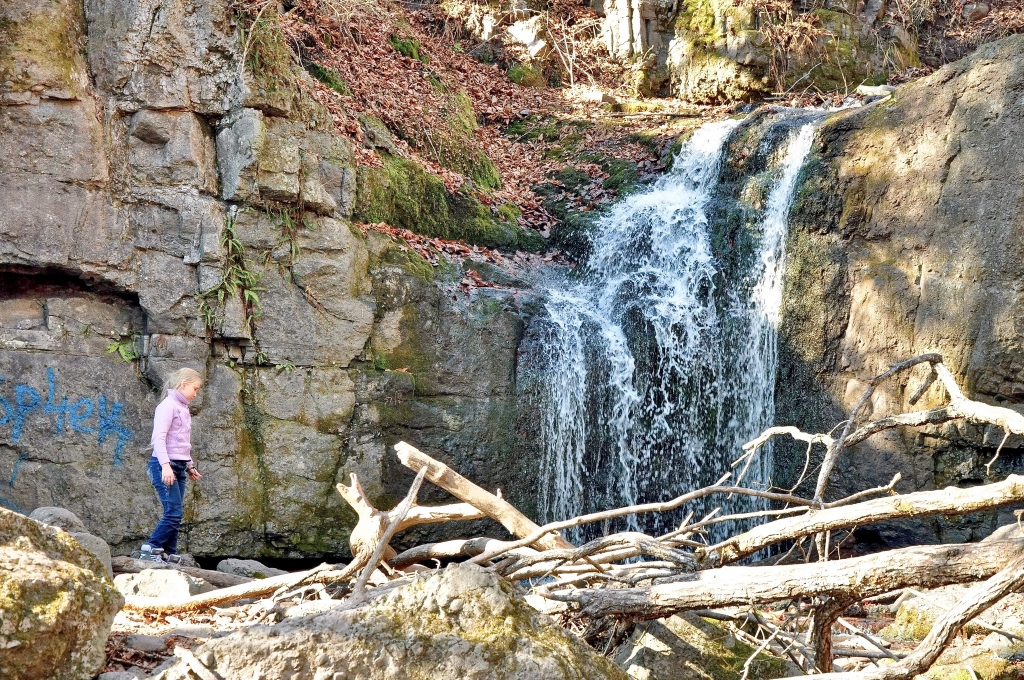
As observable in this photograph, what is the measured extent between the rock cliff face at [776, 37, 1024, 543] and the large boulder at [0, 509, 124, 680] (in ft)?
23.4

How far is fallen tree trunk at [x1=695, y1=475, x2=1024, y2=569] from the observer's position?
3.18 m

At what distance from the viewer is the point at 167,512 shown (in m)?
6.45

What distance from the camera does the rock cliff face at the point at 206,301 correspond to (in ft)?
23.9

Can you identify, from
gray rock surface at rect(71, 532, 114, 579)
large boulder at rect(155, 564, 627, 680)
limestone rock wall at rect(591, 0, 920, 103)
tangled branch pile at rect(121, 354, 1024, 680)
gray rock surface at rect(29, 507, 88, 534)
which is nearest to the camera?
large boulder at rect(155, 564, 627, 680)

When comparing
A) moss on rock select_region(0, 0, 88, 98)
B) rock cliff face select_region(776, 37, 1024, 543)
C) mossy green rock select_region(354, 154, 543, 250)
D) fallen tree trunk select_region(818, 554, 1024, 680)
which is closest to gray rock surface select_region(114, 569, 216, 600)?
fallen tree trunk select_region(818, 554, 1024, 680)

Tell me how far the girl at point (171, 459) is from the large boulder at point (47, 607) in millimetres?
3023

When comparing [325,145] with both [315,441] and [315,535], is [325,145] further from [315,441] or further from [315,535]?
[315,535]

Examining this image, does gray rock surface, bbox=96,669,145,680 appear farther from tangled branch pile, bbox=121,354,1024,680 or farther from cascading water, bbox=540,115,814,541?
cascading water, bbox=540,115,814,541

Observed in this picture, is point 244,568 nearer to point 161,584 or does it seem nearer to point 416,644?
point 161,584

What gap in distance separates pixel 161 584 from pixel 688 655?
3.12 m

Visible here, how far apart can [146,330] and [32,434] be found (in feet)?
4.05

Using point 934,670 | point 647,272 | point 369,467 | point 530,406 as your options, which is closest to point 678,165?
point 647,272

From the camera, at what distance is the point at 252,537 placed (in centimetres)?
782

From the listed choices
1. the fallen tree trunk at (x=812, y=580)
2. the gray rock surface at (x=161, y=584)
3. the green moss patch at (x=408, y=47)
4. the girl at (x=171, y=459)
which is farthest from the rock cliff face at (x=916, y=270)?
the gray rock surface at (x=161, y=584)
